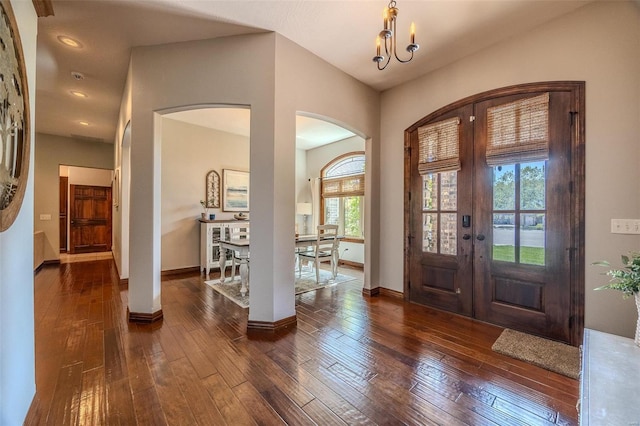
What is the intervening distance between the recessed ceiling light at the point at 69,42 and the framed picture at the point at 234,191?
3.02 meters

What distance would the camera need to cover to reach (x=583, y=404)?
1.02 metres

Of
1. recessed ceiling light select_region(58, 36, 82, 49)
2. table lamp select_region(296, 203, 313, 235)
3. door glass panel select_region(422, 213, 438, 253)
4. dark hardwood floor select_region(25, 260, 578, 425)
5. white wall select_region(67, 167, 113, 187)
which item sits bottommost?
dark hardwood floor select_region(25, 260, 578, 425)

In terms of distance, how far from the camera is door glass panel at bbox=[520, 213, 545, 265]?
2520mm

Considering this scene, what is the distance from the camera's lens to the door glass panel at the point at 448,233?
3.10 metres

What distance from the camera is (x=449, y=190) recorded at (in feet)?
10.3

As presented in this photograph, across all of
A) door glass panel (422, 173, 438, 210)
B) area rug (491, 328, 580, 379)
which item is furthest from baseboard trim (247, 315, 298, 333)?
door glass panel (422, 173, 438, 210)

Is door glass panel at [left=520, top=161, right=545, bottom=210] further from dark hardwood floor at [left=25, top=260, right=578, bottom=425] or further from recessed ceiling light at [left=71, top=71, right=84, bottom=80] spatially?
recessed ceiling light at [left=71, top=71, right=84, bottom=80]

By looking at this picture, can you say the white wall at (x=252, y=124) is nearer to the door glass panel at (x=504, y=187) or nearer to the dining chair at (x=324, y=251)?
the dining chair at (x=324, y=251)

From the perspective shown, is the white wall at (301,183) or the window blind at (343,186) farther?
the white wall at (301,183)

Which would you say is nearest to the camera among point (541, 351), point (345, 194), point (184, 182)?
point (541, 351)

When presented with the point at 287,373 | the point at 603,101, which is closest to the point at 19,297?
the point at 287,373

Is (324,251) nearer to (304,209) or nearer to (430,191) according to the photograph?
(430,191)

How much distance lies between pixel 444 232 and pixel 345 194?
3242mm

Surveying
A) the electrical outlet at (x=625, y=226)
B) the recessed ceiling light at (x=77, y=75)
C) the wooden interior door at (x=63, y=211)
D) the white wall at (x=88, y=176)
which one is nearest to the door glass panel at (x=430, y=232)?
the electrical outlet at (x=625, y=226)
